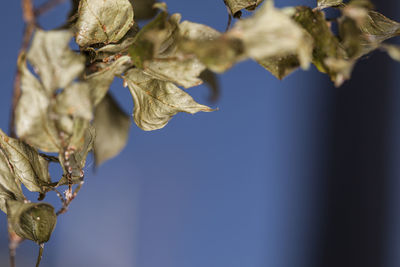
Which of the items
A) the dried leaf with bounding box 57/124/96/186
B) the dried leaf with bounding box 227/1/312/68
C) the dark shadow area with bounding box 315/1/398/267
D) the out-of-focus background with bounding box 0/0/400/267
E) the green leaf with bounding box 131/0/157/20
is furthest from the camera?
the dark shadow area with bounding box 315/1/398/267

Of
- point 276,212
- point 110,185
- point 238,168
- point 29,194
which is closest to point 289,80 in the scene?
point 238,168

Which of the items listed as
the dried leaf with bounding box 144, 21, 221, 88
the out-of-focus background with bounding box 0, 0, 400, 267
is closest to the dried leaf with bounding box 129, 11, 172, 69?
the dried leaf with bounding box 144, 21, 221, 88

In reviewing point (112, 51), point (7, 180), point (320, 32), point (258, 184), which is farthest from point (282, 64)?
point (258, 184)

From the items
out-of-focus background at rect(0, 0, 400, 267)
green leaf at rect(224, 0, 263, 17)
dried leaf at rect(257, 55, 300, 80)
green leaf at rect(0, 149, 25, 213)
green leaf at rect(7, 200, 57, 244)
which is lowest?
out-of-focus background at rect(0, 0, 400, 267)

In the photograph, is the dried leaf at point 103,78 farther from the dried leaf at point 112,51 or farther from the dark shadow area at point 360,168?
the dark shadow area at point 360,168

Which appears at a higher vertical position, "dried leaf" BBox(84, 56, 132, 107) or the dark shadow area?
"dried leaf" BBox(84, 56, 132, 107)

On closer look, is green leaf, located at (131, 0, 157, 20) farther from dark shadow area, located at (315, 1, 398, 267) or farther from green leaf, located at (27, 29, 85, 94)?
dark shadow area, located at (315, 1, 398, 267)

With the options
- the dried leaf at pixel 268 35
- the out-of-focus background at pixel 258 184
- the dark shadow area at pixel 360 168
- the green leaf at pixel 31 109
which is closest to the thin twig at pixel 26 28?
the green leaf at pixel 31 109
